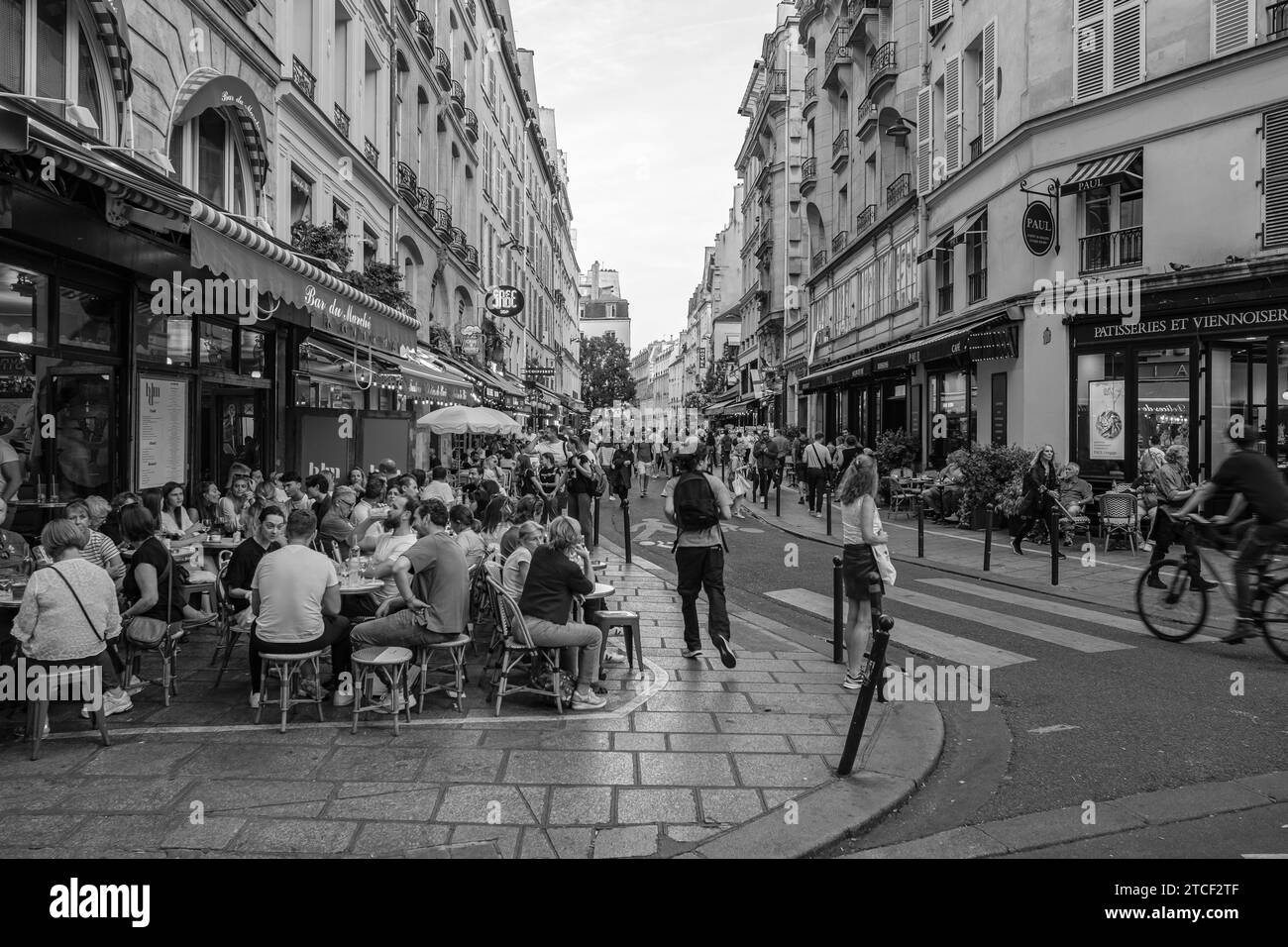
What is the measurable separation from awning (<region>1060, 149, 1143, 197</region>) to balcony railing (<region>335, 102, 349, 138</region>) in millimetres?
13379

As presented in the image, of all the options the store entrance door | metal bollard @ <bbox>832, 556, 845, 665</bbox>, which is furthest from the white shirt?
the store entrance door

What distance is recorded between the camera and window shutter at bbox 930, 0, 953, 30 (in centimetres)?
2153

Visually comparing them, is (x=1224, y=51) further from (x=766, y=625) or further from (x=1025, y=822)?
(x=1025, y=822)

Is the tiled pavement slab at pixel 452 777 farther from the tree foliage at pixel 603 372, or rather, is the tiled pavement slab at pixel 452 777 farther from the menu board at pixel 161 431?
the tree foliage at pixel 603 372

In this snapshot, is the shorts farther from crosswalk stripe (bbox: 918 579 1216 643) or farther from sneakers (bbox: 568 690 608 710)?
crosswalk stripe (bbox: 918 579 1216 643)

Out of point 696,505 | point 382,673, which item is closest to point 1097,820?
point 696,505

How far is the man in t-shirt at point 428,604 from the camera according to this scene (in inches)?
241

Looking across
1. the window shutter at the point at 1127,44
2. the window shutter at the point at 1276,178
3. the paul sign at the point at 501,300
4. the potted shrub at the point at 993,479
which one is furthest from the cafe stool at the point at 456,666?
the paul sign at the point at 501,300

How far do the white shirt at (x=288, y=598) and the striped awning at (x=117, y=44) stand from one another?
6199mm

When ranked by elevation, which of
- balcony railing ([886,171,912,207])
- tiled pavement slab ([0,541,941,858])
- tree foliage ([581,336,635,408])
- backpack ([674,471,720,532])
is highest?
tree foliage ([581,336,635,408])

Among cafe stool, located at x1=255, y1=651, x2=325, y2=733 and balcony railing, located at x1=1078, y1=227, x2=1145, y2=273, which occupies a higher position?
balcony railing, located at x1=1078, y1=227, x2=1145, y2=273

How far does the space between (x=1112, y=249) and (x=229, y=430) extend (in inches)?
587

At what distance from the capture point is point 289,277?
30.3 feet
